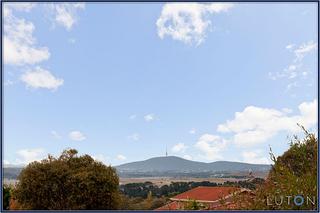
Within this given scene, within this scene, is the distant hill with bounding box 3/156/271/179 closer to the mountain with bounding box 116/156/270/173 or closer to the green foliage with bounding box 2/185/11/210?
the mountain with bounding box 116/156/270/173

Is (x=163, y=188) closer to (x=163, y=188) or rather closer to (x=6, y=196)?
(x=163, y=188)

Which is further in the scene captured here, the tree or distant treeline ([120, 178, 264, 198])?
the tree

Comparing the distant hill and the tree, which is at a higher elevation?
the distant hill

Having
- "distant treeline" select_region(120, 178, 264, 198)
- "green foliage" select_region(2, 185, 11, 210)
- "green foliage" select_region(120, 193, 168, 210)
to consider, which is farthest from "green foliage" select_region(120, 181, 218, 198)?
"green foliage" select_region(2, 185, 11, 210)

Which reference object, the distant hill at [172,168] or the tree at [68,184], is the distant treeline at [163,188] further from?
the tree at [68,184]

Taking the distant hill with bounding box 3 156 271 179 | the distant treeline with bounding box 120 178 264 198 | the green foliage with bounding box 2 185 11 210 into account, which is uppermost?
the distant hill with bounding box 3 156 271 179

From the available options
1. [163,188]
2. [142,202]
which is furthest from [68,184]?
[163,188]

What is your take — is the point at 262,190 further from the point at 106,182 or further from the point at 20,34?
the point at 106,182

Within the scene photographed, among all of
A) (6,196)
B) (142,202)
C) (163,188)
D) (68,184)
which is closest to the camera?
(142,202)
